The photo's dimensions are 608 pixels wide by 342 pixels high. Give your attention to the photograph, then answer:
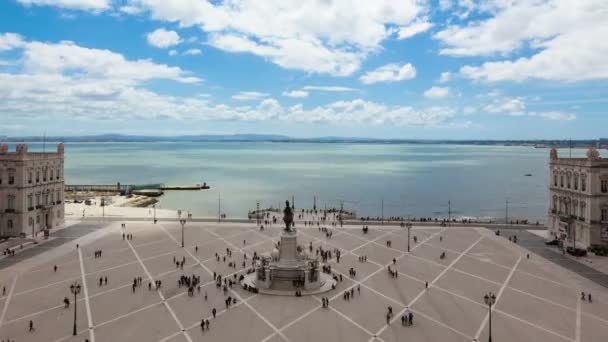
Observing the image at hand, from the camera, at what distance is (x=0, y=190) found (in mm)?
55312

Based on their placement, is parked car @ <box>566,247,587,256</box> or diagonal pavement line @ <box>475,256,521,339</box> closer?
diagonal pavement line @ <box>475,256,521,339</box>

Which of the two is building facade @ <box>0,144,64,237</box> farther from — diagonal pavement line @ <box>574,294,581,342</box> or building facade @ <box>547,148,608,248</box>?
building facade @ <box>547,148,608,248</box>

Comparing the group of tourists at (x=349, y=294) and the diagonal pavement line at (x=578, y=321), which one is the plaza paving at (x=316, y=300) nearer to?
the diagonal pavement line at (x=578, y=321)

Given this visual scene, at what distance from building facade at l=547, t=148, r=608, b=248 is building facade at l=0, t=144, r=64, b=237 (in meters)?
57.4

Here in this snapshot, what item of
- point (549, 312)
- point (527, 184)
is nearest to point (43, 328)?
point (549, 312)

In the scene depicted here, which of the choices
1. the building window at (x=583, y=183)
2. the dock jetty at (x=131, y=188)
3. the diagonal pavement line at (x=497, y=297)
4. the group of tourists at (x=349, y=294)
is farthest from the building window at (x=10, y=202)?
the building window at (x=583, y=183)

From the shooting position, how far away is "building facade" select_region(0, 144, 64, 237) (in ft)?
181

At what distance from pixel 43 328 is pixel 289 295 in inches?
619

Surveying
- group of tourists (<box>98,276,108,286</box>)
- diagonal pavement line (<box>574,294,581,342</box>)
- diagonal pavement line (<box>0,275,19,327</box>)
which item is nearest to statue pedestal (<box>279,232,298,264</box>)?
group of tourists (<box>98,276,108,286</box>)

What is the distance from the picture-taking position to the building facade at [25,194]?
55.3 metres

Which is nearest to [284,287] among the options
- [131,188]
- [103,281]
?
[103,281]

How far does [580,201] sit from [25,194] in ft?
200

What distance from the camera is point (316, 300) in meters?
34.8

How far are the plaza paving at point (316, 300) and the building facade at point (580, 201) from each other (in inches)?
263
